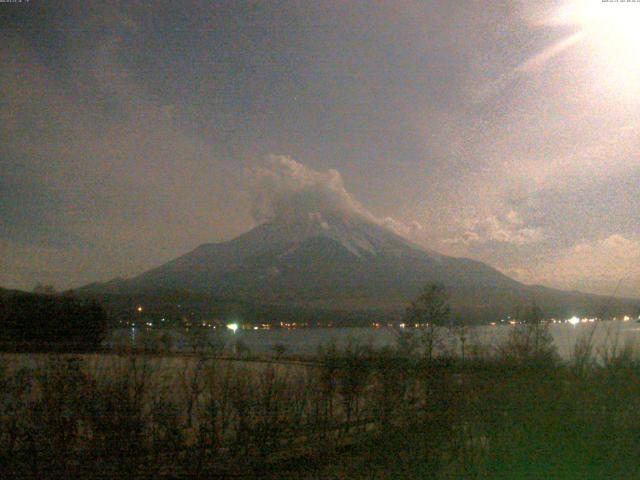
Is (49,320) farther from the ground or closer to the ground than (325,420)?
farther from the ground

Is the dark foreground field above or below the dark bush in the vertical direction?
below

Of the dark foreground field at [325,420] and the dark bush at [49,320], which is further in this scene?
the dark bush at [49,320]

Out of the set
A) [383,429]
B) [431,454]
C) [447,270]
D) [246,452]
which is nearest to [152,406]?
[246,452]

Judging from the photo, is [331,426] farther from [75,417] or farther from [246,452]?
[75,417]

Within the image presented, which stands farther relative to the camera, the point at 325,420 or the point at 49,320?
the point at 49,320

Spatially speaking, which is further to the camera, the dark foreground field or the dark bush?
the dark bush

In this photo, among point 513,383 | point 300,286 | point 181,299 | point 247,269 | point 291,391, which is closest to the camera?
point 513,383

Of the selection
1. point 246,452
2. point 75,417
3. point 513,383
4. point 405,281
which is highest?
point 405,281

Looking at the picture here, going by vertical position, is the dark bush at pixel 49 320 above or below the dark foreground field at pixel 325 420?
above
